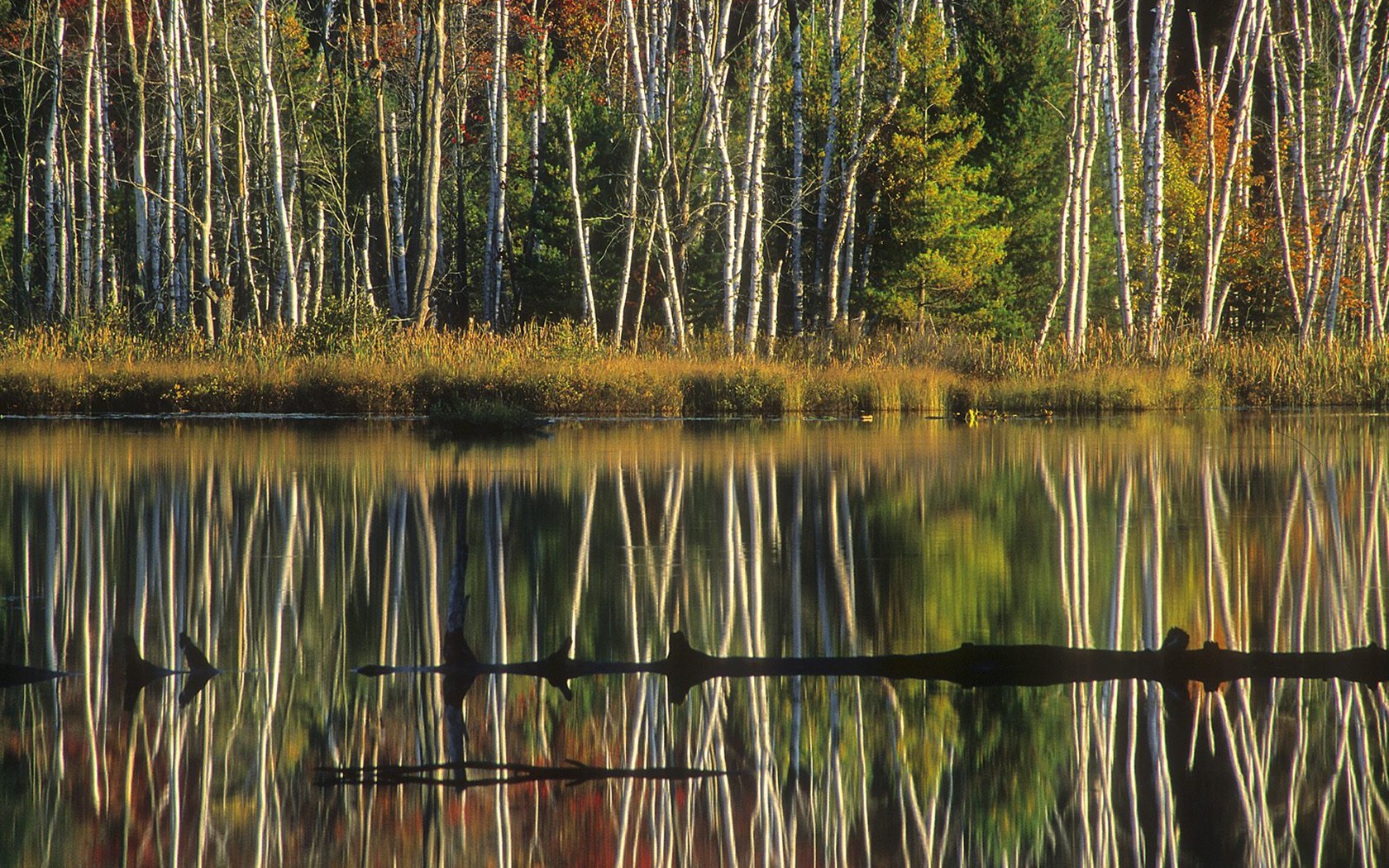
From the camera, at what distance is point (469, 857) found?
441 centimetres

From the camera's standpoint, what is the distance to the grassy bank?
25.6 m

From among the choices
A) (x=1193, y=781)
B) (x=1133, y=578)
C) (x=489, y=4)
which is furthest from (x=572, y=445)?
(x=489, y=4)

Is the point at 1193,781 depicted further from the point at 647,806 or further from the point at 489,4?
the point at 489,4

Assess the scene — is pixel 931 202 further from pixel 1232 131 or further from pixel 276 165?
pixel 276 165

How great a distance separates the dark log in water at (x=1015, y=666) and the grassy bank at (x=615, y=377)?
60.3 feet

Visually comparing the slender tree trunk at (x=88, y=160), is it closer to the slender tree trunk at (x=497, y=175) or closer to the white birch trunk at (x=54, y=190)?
the white birch trunk at (x=54, y=190)

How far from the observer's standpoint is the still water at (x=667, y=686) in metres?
4.69

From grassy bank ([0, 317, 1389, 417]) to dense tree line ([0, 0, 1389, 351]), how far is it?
1030 millimetres

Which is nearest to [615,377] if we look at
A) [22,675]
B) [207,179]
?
[207,179]

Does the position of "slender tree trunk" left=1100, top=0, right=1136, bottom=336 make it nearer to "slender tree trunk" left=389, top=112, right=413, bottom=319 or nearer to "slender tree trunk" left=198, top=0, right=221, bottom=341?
"slender tree trunk" left=389, top=112, right=413, bottom=319

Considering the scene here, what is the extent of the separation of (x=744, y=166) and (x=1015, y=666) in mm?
23837

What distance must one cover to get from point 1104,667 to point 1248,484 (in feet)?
26.8

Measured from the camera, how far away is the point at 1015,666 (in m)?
6.41

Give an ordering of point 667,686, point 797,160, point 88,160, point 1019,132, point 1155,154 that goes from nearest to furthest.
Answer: point 667,686, point 1155,154, point 797,160, point 88,160, point 1019,132
